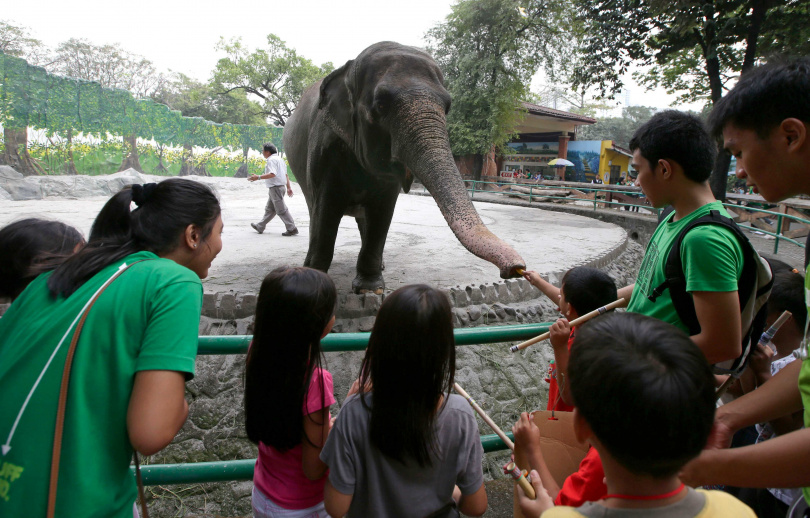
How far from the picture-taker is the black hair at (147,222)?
1259 millimetres

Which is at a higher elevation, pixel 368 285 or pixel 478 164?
pixel 478 164

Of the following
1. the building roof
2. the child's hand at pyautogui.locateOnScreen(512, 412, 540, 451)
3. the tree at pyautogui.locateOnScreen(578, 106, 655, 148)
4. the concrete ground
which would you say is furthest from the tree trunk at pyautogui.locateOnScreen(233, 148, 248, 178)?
the tree at pyautogui.locateOnScreen(578, 106, 655, 148)

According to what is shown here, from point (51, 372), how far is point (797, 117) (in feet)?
5.78

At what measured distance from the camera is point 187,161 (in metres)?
23.0

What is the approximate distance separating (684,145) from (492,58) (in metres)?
20.1

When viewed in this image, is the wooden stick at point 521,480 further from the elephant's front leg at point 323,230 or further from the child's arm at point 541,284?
the elephant's front leg at point 323,230

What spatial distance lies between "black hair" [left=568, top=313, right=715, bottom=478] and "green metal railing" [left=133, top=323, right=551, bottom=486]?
87 cm

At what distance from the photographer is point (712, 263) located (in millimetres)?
1396

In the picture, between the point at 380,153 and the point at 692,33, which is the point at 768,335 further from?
the point at 692,33

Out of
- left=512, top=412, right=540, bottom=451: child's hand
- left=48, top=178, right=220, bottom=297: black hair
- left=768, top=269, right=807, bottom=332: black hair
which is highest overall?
left=48, top=178, right=220, bottom=297: black hair

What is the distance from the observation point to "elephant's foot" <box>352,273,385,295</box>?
443 centimetres

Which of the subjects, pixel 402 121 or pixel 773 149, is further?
pixel 402 121

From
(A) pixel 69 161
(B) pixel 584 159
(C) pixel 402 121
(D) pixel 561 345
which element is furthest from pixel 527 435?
(B) pixel 584 159

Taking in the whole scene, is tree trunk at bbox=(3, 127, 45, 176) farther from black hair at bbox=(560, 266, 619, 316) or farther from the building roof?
black hair at bbox=(560, 266, 619, 316)
